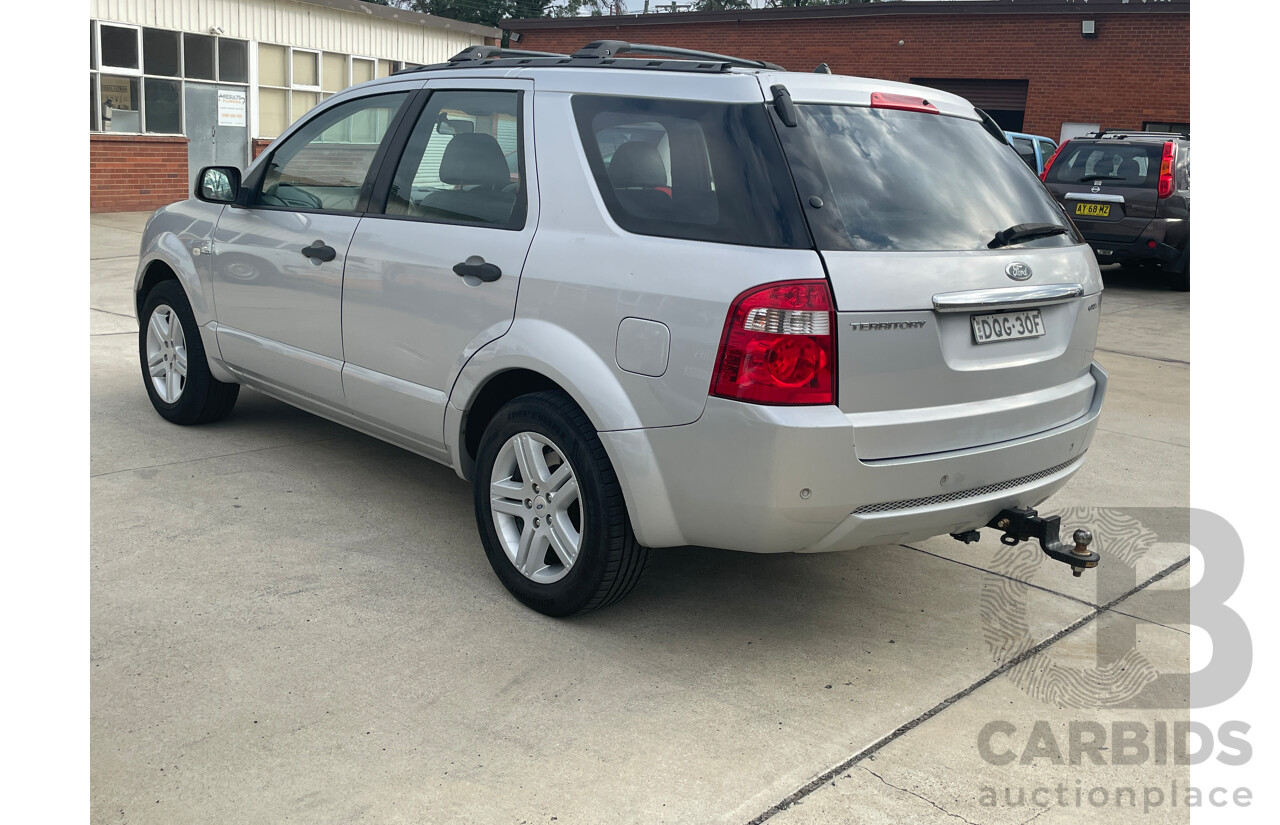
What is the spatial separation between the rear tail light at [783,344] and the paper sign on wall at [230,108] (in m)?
20.9

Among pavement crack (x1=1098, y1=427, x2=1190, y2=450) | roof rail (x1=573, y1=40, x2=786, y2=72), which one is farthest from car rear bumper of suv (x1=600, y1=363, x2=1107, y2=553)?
pavement crack (x1=1098, y1=427, x2=1190, y2=450)

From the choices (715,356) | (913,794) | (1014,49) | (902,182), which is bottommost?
(913,794)

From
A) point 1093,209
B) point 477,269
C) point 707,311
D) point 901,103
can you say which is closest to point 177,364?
point 477,269

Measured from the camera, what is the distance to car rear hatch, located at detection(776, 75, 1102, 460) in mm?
3197

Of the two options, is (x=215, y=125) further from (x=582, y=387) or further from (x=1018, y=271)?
(x=1018, y=271)

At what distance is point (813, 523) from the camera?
3.28 metres

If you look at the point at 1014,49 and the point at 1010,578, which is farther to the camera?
the point at 1014,49

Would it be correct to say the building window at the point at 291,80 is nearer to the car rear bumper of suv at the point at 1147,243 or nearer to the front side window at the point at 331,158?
the car rear bumper of suv at the point at 1147,243

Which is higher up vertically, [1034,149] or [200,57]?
[200,57]

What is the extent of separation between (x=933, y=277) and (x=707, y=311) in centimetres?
67

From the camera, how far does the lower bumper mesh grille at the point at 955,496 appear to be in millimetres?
3307

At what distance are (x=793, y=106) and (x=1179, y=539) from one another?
287cm

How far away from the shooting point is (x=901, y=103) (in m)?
3.61

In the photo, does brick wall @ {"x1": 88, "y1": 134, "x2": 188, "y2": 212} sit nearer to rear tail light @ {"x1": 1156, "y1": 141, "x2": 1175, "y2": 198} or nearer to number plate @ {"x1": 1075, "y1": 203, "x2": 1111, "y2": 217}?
number plate @ {"x1": 1075, "y1": 203, "x2": 1111, "y2": 217}
